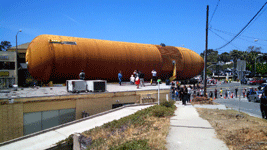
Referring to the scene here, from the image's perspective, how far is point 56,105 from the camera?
11.6 meters

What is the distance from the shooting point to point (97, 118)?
36.8 ft

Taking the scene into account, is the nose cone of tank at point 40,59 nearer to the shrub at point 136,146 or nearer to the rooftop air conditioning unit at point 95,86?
the rooftop air conditioning unit at point 95,86

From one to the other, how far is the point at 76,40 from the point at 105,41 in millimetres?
3152

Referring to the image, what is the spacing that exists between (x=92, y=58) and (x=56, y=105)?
7.66 m

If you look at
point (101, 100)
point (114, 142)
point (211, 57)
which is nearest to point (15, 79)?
point (101, 100)

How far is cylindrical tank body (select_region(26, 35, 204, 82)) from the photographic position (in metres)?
16.9

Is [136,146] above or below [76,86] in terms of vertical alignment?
below

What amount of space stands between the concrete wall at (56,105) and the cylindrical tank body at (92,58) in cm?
539

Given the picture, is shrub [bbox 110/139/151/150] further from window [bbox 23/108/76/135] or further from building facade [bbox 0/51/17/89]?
building facade [bbox 0/51/17/89]

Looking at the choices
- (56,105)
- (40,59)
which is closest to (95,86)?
(56,105)

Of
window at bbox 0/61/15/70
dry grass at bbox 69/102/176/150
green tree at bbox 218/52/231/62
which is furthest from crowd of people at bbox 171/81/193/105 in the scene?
green tree at bbox 218/52/231/62

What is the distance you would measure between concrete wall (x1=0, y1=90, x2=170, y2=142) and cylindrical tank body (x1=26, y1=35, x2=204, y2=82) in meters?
5.39

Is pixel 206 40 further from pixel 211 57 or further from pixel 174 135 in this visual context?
pixel 211 57

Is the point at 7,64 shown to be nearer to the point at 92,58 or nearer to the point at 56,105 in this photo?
the point at 92,58
